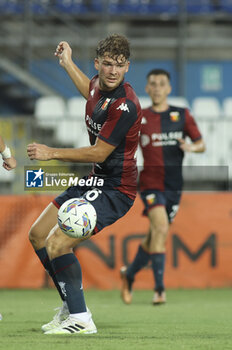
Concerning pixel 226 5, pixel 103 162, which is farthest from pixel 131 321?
pixel 226 5

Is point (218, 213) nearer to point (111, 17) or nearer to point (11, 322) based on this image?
point (11, 322)

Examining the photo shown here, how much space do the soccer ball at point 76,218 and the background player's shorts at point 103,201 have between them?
3.6 inches

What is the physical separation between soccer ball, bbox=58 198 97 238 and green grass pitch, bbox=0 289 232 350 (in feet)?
2.31

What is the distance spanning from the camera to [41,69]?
1892cm

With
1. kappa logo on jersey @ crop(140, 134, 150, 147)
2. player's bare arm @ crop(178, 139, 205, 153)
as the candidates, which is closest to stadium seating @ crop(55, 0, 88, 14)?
kappa logo on jersey @ crop(140, 134, 150, 147)

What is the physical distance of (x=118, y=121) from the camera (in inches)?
204

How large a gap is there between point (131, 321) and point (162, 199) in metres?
2.29

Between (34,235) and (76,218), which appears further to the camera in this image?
(34,235)

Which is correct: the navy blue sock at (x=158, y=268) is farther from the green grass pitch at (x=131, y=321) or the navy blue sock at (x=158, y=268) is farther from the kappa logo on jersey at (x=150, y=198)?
the kappa logo on jersey at (x=150, y=198)

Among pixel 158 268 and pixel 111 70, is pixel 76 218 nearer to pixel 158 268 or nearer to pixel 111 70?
pixel 111 70

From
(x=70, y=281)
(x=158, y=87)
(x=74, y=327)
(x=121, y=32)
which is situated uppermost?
(x=121, y=32)

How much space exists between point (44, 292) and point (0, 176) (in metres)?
3.35

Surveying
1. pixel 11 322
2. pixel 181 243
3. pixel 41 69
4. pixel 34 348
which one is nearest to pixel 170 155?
pixel 181 243

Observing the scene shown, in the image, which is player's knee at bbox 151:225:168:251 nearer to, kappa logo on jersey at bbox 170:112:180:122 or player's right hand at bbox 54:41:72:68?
kappa logo on jersey at bbox 170:112:180:122
